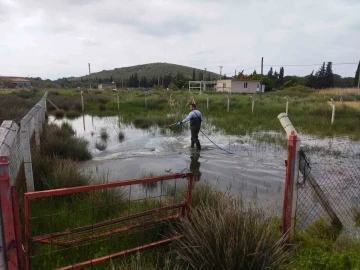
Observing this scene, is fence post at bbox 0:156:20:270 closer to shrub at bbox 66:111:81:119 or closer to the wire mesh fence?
the wire mesh fence

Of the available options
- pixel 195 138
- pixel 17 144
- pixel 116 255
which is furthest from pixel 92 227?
pixel 195 138

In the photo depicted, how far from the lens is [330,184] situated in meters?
8.56

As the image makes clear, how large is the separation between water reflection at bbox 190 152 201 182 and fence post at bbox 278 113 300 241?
4765 millimetres

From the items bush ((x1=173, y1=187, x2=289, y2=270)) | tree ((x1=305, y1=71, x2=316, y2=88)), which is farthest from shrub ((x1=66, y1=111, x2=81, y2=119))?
tree ((x1=305, y1=71, x2=316, y2=88))

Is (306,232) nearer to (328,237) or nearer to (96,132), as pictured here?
(328,237)

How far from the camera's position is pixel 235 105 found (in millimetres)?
29703

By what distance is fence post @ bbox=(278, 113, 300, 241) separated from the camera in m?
4.28

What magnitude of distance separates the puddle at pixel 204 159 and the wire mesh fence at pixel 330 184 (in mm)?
566

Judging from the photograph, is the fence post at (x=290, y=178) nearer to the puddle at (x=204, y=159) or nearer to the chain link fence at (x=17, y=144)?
the puddle at (x=204, y=159)

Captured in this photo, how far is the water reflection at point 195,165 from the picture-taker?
965cm

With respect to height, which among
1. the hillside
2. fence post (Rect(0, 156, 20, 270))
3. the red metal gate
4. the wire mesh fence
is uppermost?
the hillside

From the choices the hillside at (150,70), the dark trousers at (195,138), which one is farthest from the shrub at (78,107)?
the hillside at (150,70)

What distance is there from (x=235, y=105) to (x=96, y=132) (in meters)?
15.1

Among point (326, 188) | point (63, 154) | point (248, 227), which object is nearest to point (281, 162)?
point (326, 188)
